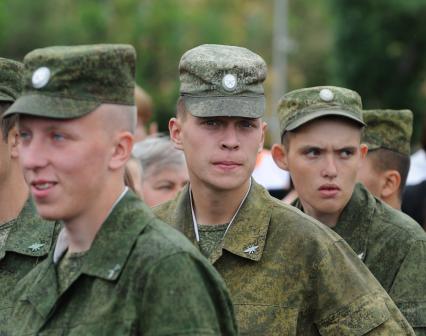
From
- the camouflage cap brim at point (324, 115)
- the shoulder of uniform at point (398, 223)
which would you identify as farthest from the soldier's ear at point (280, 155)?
the shoulder of uniform at point (398, 223)

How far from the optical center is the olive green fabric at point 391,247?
651cm

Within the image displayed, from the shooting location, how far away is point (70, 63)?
4.29m

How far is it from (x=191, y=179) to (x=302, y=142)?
3.74 feet

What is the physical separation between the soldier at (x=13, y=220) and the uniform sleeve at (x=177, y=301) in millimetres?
1611

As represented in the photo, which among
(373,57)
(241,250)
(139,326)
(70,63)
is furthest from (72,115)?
(373,57)

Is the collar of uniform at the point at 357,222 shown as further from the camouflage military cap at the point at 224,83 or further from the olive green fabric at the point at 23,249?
the olive green fabric at the point at 23,249

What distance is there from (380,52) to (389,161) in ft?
92.9

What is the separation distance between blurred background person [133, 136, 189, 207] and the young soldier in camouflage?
1.94m

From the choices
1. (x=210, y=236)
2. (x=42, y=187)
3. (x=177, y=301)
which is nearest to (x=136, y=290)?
(x=177, y=301)

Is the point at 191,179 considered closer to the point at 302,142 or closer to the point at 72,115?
the point at 302,142

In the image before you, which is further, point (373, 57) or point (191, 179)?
point (373, 57)

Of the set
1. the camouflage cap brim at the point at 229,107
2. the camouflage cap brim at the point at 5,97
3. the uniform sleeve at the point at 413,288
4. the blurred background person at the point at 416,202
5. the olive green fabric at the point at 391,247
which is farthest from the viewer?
the blurred background person at the point at 416,202

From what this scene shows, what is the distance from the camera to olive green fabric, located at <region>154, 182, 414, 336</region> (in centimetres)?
550

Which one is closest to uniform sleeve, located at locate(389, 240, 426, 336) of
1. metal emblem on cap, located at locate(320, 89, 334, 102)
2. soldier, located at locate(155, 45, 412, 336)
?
soldier, located at locate(155, 45, 412, 336)
